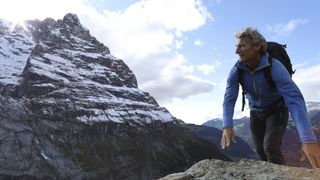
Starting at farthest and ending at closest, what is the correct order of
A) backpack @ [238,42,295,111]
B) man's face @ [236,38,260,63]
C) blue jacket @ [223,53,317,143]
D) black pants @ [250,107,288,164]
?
1. black pants @ [250,107,288,164]
2. backpack @ [238,42,295,111]
3. man's face @ [236,38,260,63]
4. blue jacket @ [223,53,317,143]

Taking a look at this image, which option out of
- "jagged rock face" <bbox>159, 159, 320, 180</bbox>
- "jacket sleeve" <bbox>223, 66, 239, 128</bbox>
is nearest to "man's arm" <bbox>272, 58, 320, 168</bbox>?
"jagged rock face" <bbox>159, 159, 320, 180</bbox>

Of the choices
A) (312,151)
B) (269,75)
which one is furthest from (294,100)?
(312,151)

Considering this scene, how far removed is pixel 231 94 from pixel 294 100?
176 centimetres

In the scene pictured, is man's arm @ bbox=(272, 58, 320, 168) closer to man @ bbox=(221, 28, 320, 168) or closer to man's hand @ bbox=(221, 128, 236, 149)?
man @ bbox=(221, 28, 320, 168)

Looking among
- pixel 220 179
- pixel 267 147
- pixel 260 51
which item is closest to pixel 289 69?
pixel 260 51

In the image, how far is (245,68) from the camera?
33.6 ft

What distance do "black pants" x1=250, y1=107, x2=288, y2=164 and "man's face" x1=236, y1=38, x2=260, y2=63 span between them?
4.80 feet

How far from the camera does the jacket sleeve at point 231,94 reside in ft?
34.2

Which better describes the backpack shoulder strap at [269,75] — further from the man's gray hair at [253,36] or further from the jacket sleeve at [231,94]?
the jacket sleeve at [231,94]

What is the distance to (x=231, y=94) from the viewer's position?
10523 millimetres

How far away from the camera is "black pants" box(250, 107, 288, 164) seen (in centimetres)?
1059

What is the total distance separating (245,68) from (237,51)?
432 mm

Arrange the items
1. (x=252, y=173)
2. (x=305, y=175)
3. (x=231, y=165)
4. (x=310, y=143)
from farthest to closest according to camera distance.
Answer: (x=231, y=165) → (x=252, y=173) → (x=305, y=175) → (x=310, y=143)

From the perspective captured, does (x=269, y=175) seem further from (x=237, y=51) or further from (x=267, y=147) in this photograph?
(x=237, y=51)
